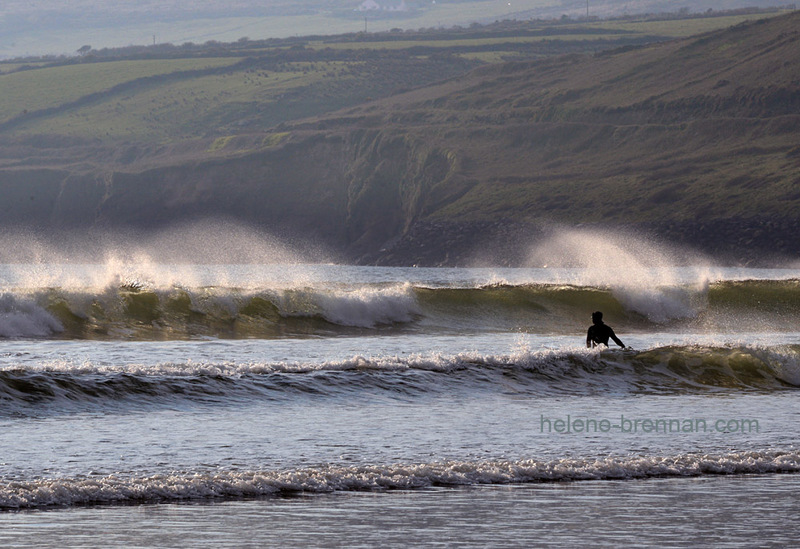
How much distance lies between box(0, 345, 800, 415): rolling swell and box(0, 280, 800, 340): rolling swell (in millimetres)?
11944

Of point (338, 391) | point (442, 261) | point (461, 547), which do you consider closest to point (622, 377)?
point (338, 391)

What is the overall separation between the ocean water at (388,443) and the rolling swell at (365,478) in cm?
3

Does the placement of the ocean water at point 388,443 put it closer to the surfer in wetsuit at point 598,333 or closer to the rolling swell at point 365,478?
the rolling swell at point 365,478

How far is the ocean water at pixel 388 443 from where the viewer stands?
11.6 m

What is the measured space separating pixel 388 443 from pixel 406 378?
5488mm

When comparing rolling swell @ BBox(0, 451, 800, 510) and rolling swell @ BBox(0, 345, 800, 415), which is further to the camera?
rolling swell @ BBox(0, 345, 800, 415)

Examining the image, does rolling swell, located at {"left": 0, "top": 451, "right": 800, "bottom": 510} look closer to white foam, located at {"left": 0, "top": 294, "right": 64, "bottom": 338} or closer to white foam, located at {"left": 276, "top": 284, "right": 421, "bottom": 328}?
white foam, located at {"left": 0, "top": 294, "right": 64, "bottom": 338}

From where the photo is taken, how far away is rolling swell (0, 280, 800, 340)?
3325 cm

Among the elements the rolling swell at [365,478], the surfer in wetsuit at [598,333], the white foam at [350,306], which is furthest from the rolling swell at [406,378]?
the white foam at [350,306]

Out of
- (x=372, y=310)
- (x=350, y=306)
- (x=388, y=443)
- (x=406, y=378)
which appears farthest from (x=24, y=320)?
(x=388, y=443)

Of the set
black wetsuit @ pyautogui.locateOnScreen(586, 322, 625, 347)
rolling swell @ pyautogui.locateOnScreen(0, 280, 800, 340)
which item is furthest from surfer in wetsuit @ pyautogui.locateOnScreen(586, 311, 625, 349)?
rolling swell @ pyautogui.locateOnScreen(0, 280, 800, 340)

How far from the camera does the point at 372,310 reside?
38.9 m

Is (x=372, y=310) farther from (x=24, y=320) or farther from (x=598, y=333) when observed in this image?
(x=598, y=333)

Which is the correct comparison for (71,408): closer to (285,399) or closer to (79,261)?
(285,399)
